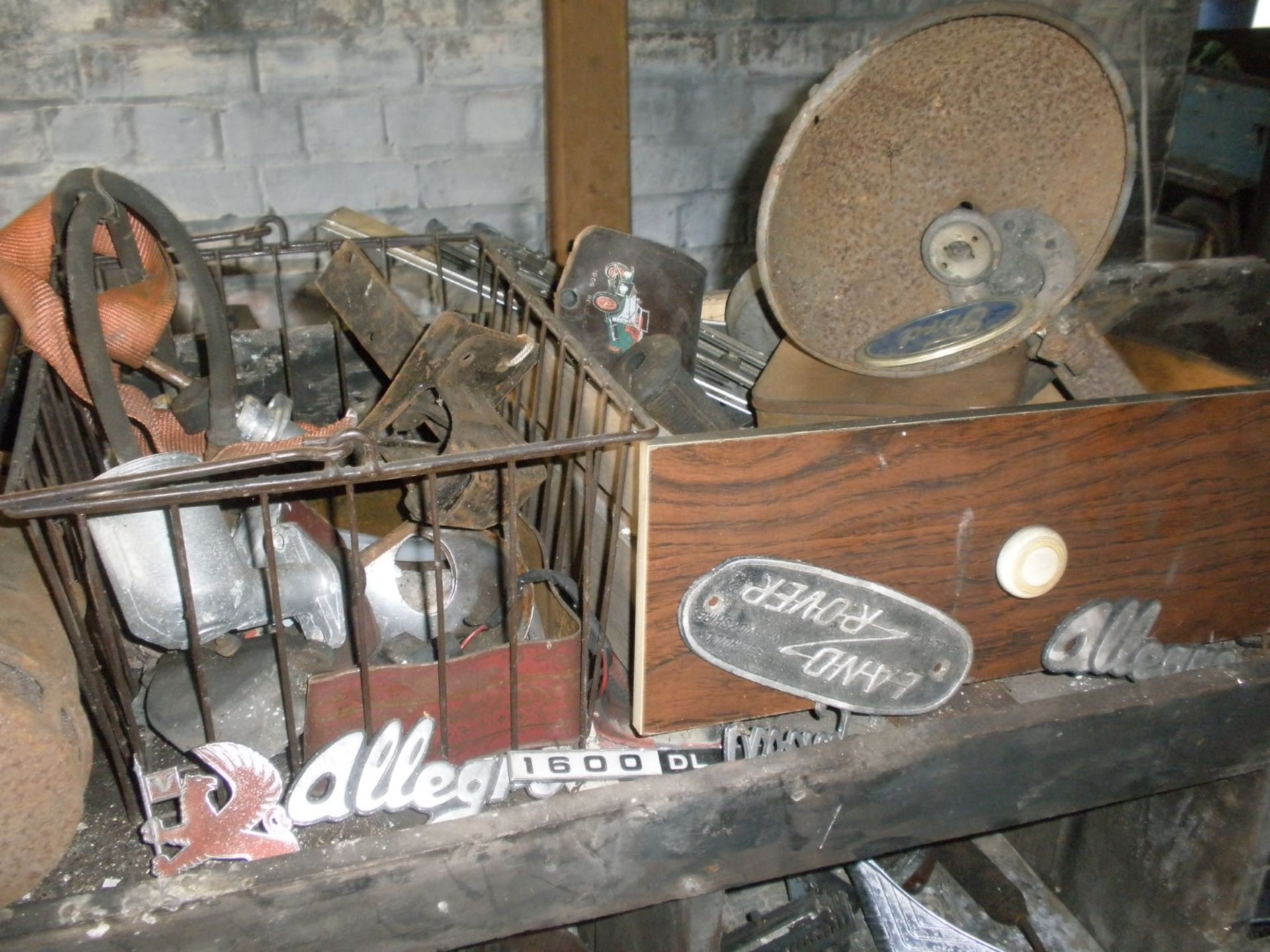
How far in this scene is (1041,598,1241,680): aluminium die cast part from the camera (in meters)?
0.78

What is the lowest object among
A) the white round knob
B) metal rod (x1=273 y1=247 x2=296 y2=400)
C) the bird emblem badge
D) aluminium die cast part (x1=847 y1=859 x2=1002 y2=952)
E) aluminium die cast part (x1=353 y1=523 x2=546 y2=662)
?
aluminium die cast part (x1=847 y1=859 x2=1002 y2=952)

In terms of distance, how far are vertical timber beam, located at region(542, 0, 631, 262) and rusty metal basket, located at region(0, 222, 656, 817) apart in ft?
2.80

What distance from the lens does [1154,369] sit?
1.02 meters

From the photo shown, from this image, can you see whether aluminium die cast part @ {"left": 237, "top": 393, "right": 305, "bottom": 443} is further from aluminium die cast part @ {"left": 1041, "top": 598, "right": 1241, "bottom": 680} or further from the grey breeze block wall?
the grey breeze block wall

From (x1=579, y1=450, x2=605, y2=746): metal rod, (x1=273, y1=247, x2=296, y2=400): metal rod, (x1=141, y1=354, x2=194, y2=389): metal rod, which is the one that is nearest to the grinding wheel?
(x1=141, y1=354, x2=194, y2=389): metal rod

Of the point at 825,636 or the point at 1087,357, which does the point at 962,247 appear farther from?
the point at 825,636

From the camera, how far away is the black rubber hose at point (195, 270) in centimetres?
75

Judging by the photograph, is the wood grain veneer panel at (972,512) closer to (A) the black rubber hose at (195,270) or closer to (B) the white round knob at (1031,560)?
(B) the white round knob at (1031,560)

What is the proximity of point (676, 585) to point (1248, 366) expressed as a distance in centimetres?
85

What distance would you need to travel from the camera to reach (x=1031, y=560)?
28.5 inches

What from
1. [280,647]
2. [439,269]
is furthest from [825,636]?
[439,269]

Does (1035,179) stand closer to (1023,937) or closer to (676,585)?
(676,585)

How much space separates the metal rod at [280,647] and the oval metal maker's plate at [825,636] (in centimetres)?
26

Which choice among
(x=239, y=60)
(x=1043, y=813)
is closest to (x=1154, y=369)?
(x=1043, y=813)
